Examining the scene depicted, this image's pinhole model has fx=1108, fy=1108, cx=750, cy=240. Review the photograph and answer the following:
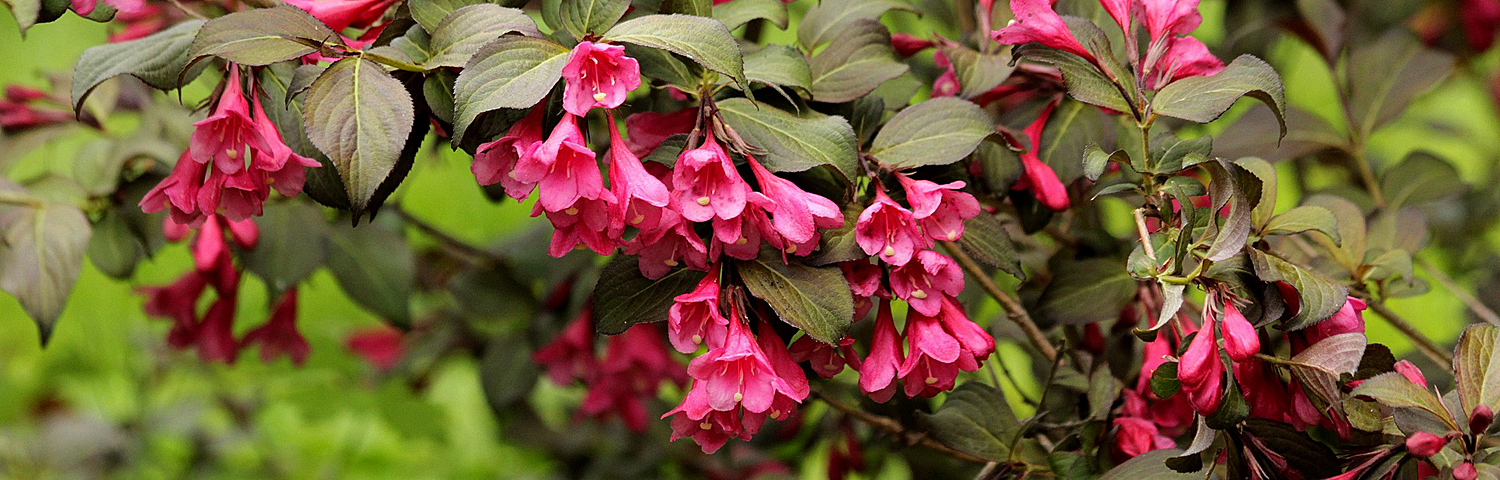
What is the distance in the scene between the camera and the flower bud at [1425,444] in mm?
516

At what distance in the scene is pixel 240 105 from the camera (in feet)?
1.98

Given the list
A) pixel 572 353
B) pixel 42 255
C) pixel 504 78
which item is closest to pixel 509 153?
pixel 504 78

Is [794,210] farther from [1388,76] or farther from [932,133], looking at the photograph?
[1388,76]

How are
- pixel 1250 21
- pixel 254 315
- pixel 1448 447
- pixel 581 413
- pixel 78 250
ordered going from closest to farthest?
pixel 1448 447, pixel 78 250, pixel 1250 21, pixel 581 413, pixel 254 315

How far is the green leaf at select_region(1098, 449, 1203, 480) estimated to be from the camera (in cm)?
61

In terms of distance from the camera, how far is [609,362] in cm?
118

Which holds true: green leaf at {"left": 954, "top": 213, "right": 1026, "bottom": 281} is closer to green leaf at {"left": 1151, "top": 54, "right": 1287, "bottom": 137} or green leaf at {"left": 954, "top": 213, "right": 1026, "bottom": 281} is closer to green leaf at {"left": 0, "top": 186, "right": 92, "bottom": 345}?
green leaf at {"left": 1151, "top": 54, "right": 1287, "bottom": 137}

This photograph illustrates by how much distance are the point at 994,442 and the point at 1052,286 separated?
0.13 meters

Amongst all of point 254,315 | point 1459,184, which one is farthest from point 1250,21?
point 254,315

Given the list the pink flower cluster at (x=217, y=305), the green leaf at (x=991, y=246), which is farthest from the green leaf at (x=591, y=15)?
the pink flower cluster at (x=217, y=305)

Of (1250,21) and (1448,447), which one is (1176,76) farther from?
(1250,21)

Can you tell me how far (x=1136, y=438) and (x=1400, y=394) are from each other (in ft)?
0.58

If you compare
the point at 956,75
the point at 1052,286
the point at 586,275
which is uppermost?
the point at 956,75

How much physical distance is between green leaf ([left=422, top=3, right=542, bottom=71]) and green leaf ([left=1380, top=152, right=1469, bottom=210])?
899 mm
